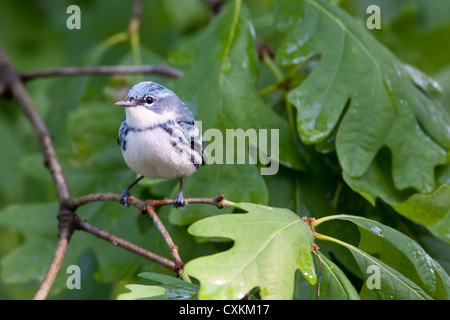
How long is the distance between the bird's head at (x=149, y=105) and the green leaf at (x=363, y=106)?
0.66 meters

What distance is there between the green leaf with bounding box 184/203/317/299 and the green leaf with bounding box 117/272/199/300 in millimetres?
135

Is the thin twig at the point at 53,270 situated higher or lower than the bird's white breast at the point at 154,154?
lower

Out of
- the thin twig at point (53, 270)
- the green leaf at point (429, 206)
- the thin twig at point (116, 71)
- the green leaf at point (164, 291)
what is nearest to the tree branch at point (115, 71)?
the thin twig at point (116, 71)

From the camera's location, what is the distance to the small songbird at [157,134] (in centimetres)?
159

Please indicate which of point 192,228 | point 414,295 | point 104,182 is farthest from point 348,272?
point 104,182

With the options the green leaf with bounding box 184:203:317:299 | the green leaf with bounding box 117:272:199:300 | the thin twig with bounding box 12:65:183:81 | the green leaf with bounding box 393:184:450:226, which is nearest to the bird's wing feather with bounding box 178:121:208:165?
the green leaf with bounding box 184:203:317:299

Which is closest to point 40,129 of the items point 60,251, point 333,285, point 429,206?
point 60,251

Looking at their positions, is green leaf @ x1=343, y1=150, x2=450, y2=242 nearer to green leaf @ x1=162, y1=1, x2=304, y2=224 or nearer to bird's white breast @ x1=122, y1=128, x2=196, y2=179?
green leaf @ x1=162, y1=1, x2=304, y2=224

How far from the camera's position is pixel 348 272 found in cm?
226

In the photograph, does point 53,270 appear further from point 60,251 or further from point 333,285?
point 333,285

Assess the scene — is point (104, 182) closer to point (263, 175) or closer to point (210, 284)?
point (263, 175)

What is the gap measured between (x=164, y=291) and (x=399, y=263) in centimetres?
87

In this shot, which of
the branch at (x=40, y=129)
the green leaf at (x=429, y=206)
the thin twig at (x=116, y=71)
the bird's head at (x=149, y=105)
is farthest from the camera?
the thin twig at (x=116, y=71)

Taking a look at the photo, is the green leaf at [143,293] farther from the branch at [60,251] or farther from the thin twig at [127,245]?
the branch at [60,251]
